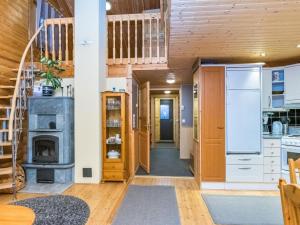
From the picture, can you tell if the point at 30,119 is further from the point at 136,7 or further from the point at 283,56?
the point at 283,56

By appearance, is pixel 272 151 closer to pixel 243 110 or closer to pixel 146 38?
pixel 243 110

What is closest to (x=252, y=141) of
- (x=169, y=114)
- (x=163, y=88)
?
(x=163, y=88)

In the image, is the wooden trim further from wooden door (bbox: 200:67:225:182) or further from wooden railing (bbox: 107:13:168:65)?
wooden door (bbox: 200:67:225:182)

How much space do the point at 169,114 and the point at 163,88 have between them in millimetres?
3534

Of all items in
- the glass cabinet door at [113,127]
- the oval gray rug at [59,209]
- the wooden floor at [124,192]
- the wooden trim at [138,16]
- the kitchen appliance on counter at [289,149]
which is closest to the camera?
the oval gray rug at [59,209]

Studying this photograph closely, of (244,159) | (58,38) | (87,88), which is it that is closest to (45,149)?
(87,88)

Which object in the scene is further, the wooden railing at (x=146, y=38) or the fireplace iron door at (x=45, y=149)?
the wooden railing at (x=146, y=38)

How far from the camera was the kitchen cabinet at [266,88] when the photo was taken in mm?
4344

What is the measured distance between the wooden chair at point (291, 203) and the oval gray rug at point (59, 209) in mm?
2366

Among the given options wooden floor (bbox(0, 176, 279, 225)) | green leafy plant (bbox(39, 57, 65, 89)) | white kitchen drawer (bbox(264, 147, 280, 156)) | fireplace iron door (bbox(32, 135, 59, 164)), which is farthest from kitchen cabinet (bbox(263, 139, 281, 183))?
green leafy plant (bbox(39, 57, 65, 89))

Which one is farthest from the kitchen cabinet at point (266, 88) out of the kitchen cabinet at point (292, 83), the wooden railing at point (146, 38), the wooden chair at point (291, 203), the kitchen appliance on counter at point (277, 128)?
the wooden chair at point (291, 203)

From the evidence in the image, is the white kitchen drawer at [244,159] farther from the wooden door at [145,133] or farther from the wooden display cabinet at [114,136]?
the wooden display cabinet at [114,136]

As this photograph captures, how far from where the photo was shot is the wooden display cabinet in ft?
14.4

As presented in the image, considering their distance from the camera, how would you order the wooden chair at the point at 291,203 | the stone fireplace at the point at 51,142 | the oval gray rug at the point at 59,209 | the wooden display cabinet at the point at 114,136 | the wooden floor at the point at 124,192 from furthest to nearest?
the wooden display cabinet at the point at 114,136 < the stone fireplace at the point at 51,142 < the wooden floor at the point at 124,192 < the oval gray rug at the point at 59,209 < the wooden chair at the point at 291,203
